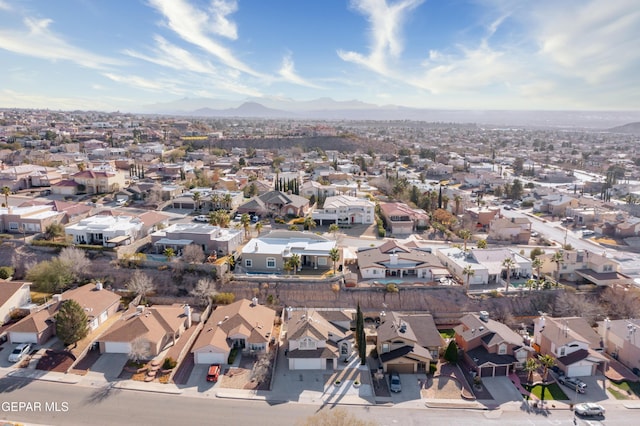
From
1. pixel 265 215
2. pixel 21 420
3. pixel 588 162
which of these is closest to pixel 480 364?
pixel 21 420

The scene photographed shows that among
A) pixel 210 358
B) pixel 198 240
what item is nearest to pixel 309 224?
pixel 198 240

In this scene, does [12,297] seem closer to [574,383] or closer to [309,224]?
[309,224]

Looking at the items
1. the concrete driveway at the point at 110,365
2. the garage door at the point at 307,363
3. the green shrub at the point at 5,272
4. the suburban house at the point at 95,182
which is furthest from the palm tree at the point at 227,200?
the garage door at the point at 307,363

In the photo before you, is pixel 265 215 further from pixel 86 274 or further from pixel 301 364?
pixel 301 364

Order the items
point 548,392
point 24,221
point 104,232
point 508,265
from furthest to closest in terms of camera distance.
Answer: point 24,221
point 104,232
point 508,265
point 548,392

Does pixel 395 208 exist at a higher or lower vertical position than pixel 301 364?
higher
